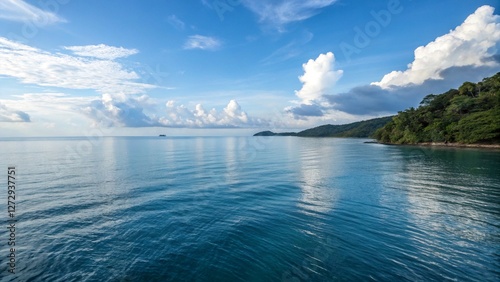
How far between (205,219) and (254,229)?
15.7ft

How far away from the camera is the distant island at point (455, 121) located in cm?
9600

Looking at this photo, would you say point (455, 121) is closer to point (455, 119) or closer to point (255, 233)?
point (455, 119)

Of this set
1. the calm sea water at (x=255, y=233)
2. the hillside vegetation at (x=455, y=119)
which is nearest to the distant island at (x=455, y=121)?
the hillside vegetation at (x=455, y=119)

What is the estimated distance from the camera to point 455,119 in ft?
390

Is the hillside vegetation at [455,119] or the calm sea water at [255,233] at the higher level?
the hillside vegetation at [455,119]

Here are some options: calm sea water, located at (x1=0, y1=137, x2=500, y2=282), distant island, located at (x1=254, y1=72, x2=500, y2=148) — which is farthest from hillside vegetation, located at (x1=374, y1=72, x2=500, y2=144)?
calm sea water, located at (x1=0, y1=137, x2=500, y2=282)

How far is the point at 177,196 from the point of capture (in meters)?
27.5

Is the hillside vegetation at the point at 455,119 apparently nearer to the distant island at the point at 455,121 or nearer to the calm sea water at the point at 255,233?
the distant island at the point at 455,121

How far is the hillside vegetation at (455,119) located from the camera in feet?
316

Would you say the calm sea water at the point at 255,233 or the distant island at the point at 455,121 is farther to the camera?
the distant island at the point at 455,121

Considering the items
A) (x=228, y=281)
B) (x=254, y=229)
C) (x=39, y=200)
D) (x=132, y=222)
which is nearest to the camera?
(x=228, y=281)

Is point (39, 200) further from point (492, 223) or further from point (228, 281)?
point (492, 223)

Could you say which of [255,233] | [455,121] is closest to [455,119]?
[455,121]

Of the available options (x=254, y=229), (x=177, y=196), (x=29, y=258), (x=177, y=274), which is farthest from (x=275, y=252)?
(x=177, y=196)
